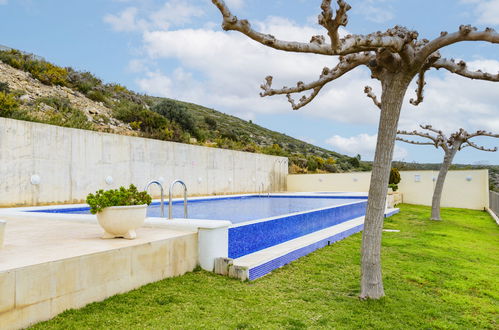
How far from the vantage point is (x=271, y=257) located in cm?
446

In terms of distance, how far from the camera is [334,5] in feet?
7.64

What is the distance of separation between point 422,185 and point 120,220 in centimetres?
1519

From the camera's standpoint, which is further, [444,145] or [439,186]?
[444,145]

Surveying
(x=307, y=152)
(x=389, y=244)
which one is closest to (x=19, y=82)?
(x=389, y=244)

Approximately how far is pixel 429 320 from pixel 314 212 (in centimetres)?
369

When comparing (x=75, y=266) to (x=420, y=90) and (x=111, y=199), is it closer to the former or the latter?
(x=111, y=199)

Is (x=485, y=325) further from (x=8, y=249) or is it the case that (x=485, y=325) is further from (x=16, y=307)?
(x=8, y=249)

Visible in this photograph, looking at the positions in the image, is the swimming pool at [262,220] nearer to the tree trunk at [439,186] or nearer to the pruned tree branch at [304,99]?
the pruned tree branch at [304,99]

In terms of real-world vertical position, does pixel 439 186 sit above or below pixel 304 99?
below

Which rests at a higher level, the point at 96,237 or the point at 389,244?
the point at 96,237

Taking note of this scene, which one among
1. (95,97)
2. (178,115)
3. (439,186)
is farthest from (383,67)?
(95,97)

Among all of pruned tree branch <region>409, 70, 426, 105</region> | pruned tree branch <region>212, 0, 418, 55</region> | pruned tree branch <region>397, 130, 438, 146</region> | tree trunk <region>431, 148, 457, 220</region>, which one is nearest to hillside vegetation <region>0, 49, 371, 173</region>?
pruned tree branch <region>397, 130, 438, 146</region>

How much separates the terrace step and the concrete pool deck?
0.40m

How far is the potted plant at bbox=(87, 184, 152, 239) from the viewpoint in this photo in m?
3.65
